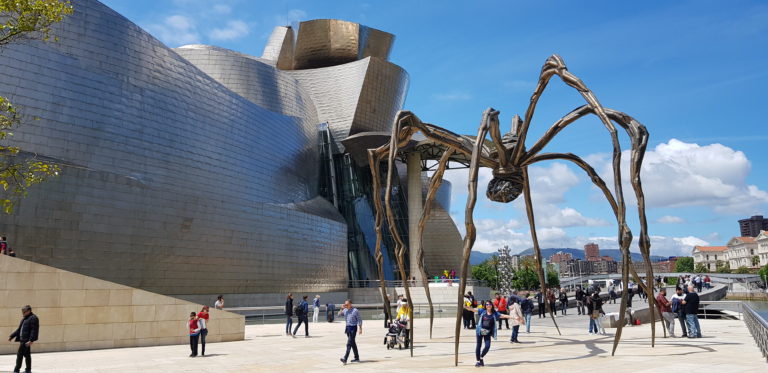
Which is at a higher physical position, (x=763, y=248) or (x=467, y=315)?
(x=763, y=248)

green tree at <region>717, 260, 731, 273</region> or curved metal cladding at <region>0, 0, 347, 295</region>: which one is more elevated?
curved metal cladding at <region>0, 0, 347, 295</region>

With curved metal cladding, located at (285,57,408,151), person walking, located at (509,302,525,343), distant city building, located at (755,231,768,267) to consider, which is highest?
curved metal cladding, located at (285,57,408,151)

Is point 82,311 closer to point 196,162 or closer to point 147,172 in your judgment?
point 147,172

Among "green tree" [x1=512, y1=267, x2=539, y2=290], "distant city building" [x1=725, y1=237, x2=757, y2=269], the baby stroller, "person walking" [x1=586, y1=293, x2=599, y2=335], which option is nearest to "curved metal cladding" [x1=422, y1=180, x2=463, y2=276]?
"person walking" [x1=586, y1=293, x2=599, y2=335]

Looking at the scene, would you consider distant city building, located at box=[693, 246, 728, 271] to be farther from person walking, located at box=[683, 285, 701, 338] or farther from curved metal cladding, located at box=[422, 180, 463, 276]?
person walking, located at box=[683, 285, 701, 338]

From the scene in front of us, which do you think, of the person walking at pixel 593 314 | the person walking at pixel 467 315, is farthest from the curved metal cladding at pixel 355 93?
the person walking at pixel 593 314

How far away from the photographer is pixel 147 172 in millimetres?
28281

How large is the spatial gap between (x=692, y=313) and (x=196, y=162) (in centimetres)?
2647

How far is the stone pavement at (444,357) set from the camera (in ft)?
32.3

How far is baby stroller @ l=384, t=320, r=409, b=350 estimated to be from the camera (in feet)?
44.5

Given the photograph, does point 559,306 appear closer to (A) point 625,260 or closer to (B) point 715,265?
(A) point 625,260

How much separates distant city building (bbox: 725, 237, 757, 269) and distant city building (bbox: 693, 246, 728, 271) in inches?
526

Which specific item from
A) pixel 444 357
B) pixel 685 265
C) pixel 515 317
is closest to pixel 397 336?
pixel 444 357

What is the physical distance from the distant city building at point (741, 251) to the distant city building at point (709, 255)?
13.4 meters
